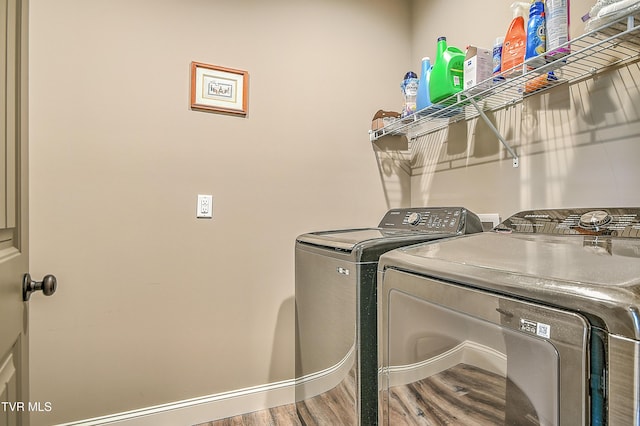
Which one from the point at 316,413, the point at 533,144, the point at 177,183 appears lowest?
the point at 316,413

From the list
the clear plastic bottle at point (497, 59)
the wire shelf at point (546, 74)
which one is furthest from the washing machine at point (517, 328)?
the clear plastic bottle at point (497, 59)

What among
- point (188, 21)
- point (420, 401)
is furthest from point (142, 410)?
point (188, 21)

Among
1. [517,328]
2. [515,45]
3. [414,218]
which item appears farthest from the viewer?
[414,218]

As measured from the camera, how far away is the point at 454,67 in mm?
1666

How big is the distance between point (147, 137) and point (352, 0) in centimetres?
152

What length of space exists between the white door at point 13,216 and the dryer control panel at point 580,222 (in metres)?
1.54

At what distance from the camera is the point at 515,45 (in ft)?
4.50

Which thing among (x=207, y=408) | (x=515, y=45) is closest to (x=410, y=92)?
(x=515, y=45)

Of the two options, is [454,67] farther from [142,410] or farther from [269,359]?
[142,410]

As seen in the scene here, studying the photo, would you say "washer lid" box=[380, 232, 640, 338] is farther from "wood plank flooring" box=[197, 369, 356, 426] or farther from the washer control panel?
"wood plank flooring" box=[197, 369, 356, 426]

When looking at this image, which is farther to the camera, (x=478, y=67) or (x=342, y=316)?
(x=478, y=67)

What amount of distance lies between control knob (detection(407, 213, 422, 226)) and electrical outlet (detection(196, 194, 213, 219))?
105cm

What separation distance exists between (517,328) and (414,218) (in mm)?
1141

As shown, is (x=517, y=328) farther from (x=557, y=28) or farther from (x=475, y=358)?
(x=557, y=28)
